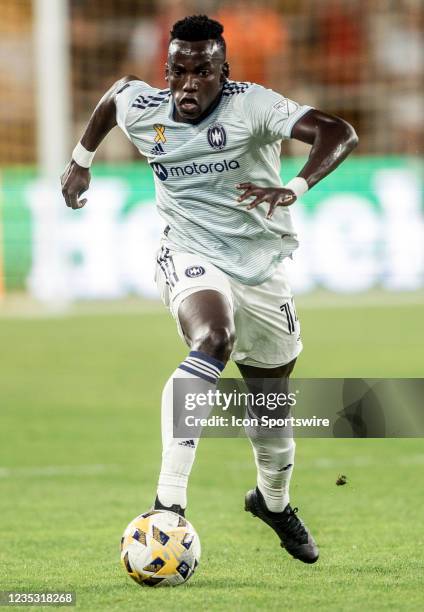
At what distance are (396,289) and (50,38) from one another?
6033 mm

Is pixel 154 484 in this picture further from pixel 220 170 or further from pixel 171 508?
pixel 171 508

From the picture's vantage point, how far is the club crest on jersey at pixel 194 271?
5266 mm

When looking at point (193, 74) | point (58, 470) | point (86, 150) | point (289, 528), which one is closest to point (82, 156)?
point (86, 150)

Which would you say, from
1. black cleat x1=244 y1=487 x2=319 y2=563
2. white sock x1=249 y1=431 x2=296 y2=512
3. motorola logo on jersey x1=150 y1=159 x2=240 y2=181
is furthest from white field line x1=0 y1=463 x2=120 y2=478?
motorola logo on jersey x1=150 y1=159 x2=240 y2=181

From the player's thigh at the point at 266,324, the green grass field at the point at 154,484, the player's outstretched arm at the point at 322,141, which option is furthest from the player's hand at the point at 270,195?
the green grass field at the point at 154,484

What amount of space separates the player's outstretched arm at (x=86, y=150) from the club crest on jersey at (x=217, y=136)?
0.66m

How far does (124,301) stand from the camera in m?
18.3

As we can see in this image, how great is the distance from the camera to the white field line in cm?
812

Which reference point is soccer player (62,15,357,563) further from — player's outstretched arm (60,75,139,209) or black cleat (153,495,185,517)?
black cleat (153,495,185,517)

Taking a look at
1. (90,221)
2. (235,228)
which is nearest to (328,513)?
(235,228)

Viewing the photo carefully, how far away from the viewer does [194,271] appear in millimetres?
5289

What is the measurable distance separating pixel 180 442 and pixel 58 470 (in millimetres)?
3677

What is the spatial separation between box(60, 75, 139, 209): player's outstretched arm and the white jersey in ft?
0.74

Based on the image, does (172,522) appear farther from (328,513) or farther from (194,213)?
(328,513)
